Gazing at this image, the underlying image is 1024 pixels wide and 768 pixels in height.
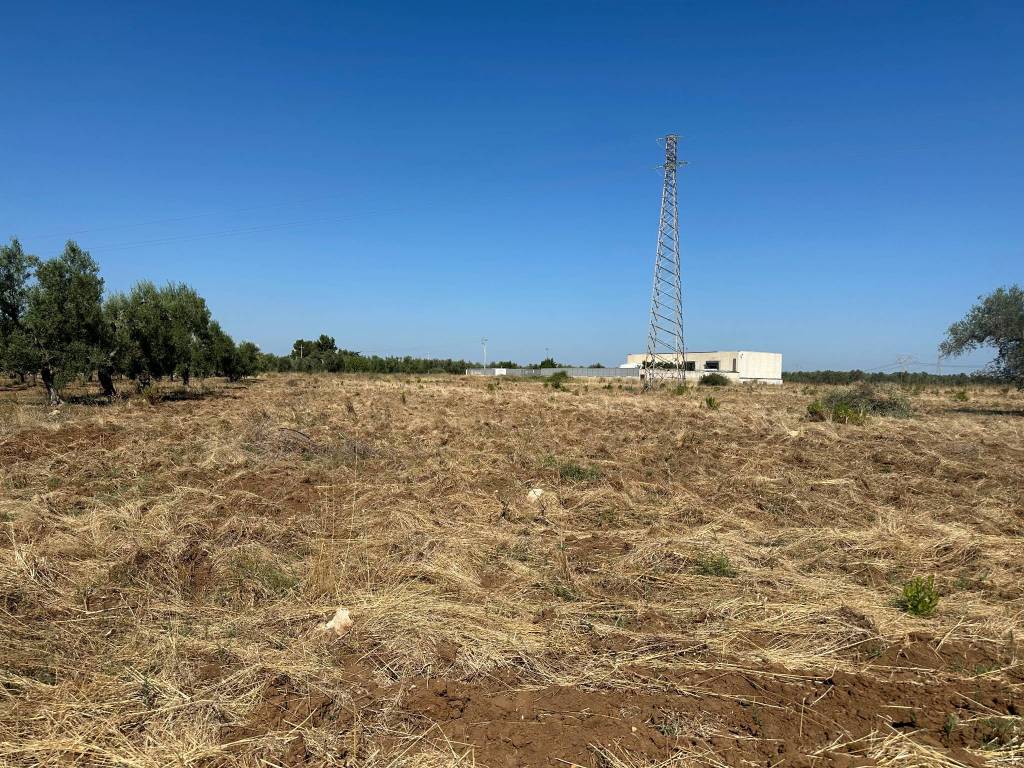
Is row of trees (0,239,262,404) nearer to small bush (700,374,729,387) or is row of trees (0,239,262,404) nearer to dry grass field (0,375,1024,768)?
dry grass field (0,375,1024,768)

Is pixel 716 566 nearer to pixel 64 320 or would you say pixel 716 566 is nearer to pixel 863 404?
pixel 863 404

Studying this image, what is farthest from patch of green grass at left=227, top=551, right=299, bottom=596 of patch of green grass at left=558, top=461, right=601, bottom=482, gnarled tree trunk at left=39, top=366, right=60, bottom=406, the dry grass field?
gnarled tree trunk at left=39, top=366, right=60, bottom=406

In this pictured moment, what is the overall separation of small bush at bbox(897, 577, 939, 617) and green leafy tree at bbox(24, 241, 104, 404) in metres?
28.0

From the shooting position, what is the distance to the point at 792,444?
1482cm

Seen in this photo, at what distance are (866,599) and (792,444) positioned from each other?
Result: 9848mm

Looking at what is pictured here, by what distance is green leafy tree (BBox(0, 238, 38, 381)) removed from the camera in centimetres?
2230

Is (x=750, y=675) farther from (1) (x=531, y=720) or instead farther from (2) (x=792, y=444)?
(2) (x=792, y=444)

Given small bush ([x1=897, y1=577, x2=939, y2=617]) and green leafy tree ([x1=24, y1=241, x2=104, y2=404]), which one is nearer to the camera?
small bush ([x1=897, y1=577, x2=939, y2=617])

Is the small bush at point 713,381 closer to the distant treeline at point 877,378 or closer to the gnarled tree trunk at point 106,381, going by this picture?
the distant treeline at point 877,378

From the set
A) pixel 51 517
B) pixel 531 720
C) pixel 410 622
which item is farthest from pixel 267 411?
pixel 531 720

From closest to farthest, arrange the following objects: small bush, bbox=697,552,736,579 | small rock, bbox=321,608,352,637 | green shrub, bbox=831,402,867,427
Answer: small rock, bbox=321,608,352,637, small bush, bbox=697,552,736,579, green shrub, bbox=831,402,867,427

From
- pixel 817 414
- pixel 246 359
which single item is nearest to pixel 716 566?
pixel 817 414

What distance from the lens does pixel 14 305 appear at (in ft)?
77.8

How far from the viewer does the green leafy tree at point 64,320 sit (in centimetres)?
2286
